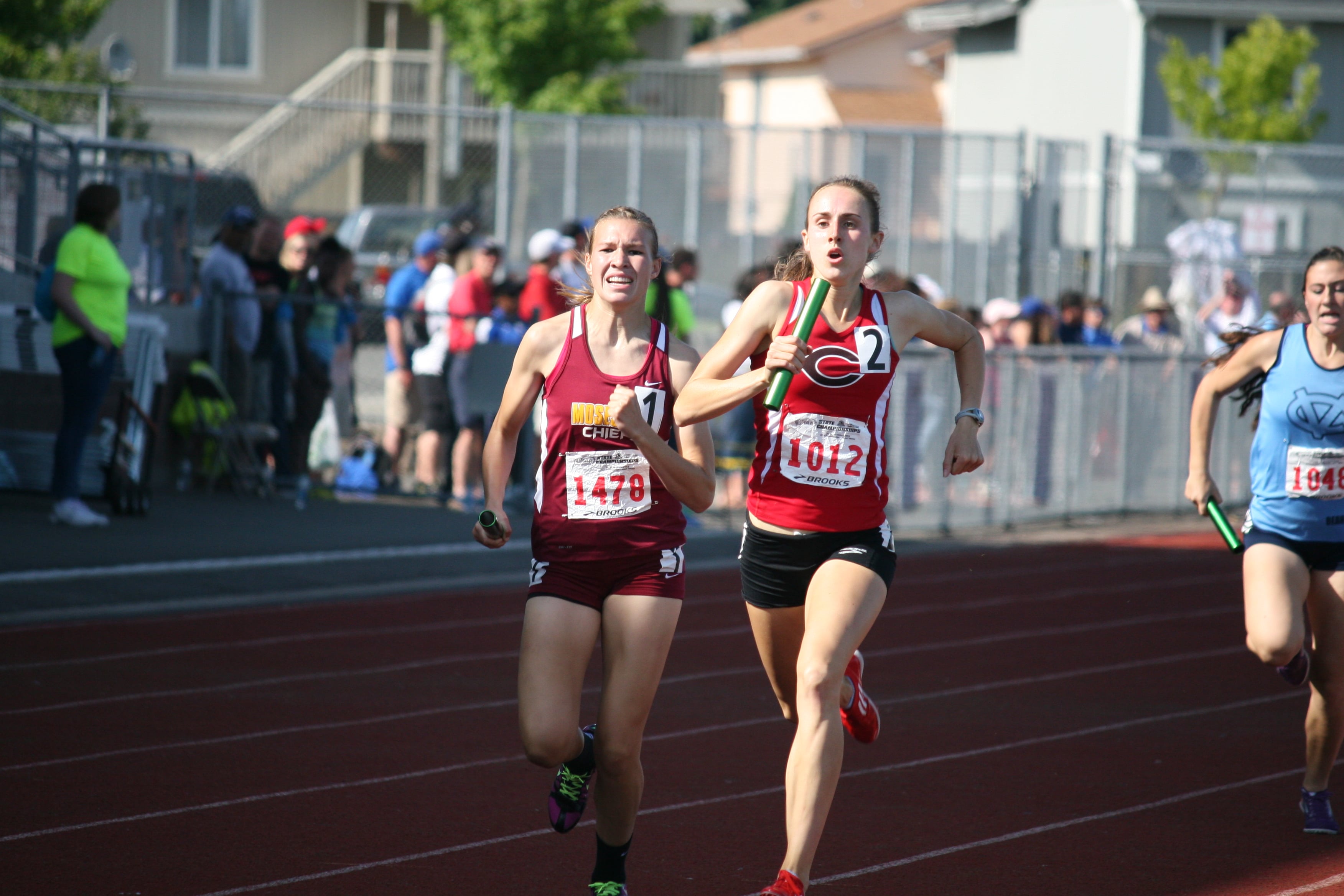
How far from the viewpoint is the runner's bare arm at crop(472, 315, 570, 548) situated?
5.06 m

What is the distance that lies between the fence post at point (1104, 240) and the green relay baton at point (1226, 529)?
11878 millimetres

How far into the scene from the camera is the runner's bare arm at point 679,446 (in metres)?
4.62

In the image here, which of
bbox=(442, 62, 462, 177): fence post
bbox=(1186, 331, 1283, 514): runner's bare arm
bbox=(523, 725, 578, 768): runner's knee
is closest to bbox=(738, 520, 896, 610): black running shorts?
bbox=(523, 725, 578, 768): runner's knee

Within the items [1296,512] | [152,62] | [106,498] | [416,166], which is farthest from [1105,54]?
[1296,512]

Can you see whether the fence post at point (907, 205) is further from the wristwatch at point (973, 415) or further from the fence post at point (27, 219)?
the wristwatch at point (973, 415)

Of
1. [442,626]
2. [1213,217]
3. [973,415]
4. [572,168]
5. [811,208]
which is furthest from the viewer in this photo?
[1213,217]

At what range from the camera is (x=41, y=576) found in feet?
33.1

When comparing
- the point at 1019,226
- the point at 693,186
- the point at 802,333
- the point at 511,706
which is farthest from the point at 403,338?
the point at 802,333

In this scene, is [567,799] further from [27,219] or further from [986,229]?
[986,229]

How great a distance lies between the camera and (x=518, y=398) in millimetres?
5078

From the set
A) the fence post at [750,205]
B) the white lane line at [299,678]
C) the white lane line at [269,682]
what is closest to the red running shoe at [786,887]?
the white lane line at [299,678]

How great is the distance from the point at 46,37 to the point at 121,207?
12476mm

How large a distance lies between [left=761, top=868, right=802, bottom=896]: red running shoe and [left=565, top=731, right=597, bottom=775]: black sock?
24.4 inches

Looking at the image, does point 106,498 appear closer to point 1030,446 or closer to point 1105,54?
point 1030,446
